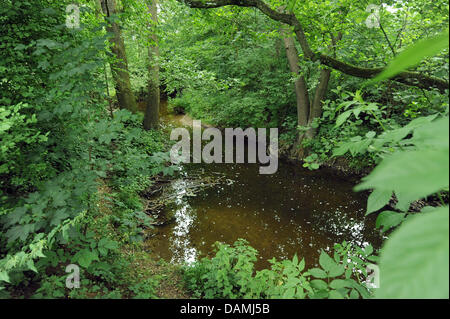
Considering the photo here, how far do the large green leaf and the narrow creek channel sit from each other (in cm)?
459

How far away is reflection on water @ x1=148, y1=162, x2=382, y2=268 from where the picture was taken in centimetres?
509

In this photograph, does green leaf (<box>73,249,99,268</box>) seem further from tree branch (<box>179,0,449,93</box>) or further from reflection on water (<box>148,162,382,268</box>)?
tree branch (<box>179,0,449,93</box>)

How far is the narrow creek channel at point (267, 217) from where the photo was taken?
5090mm

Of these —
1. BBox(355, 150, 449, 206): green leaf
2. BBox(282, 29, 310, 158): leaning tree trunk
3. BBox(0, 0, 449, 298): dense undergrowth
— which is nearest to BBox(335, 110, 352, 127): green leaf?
BBox(0, 0, 449, 298): dense undergrowth

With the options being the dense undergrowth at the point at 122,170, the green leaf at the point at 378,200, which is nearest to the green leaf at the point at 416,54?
the dense undergrowth at the point at 122,170

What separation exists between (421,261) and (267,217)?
600cm

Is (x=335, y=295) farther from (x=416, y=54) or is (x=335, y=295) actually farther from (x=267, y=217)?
(x=267, y=217)

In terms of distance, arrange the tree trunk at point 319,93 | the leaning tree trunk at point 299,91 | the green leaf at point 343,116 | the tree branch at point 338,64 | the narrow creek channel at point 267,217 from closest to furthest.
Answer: the green leaf at point 343,116 → the tree branch at point 338,64 → the narrow creek channel at point 267,217 → the tree trunk at point 319,93 → the leaning tree trunk at point 299,91

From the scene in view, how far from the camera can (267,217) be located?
6.17 metres

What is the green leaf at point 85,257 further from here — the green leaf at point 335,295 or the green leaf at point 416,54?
the green leaf at point 416,54

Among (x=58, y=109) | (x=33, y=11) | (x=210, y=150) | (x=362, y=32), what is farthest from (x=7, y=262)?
(x=210, y=150)

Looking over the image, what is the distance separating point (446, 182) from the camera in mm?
343

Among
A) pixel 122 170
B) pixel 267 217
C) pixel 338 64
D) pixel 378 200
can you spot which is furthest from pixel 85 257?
pixel 267 217
